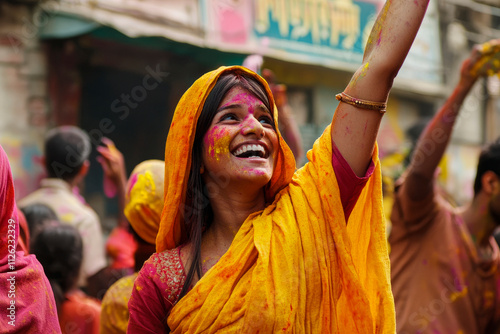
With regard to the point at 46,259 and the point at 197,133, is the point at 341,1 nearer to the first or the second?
the point at 46,259

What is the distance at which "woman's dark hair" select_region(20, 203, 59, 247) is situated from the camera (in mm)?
4722

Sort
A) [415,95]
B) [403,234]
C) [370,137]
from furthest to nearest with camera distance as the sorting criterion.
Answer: [415,95] < [403,234] < [370,137]

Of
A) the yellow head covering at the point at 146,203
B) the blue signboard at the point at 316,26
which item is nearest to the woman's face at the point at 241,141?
the yellow head covering at the point at 146,203

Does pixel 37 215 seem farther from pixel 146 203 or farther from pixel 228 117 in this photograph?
pixel 228 117

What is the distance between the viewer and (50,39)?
27.2 ft

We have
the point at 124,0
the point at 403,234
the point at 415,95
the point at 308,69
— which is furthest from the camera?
the point at 415,95

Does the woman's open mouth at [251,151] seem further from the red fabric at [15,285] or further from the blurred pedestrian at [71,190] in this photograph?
the blurred pedestrian at [71,190]

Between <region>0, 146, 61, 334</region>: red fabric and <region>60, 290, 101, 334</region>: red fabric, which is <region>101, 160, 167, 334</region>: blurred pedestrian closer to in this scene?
<region>60, 290, 101, 334</region>: red fabric

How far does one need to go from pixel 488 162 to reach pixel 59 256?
270cm

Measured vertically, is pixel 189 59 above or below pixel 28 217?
above

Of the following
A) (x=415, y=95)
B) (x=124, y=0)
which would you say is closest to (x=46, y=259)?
(x=124, y=0)

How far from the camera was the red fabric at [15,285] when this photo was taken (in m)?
2.59

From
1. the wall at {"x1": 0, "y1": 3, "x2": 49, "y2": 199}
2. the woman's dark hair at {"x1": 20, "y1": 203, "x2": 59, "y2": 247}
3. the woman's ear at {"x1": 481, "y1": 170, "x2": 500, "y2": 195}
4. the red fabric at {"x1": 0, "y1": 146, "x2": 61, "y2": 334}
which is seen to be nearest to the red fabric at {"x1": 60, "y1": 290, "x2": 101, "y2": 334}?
the woman's dark hair at {"x1": 20, "y1": 203, "x2": 59, "y2": 247}

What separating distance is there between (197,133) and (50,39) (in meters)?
6.04
